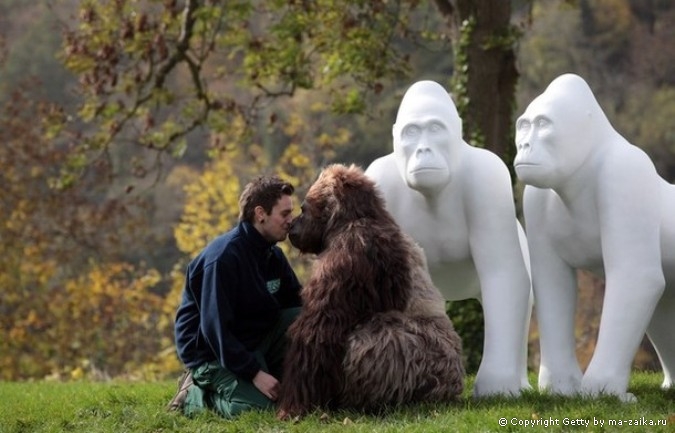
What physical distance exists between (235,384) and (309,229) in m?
0.99

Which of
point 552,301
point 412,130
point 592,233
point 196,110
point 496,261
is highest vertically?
point 196,110

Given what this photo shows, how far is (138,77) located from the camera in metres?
12.5

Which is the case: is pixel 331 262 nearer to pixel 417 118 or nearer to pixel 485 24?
pixel 417 118

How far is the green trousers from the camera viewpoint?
6543 millimetres

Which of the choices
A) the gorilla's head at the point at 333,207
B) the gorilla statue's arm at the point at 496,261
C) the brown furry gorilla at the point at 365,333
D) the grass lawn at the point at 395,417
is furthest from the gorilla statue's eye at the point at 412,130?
the grass lawn at the point at 395,417

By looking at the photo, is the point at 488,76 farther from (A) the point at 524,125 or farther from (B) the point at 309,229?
(B) the point at 309,229

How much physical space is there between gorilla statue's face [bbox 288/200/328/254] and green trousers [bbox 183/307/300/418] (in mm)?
505

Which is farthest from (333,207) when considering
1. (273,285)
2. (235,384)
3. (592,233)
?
(592,233)

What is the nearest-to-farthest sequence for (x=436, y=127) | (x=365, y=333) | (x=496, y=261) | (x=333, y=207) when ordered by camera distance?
(x=365, y=333) < (x=333, y=207) < (x=436, y=127) < (x=496, y=261)

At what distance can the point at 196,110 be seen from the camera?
13.6 meters

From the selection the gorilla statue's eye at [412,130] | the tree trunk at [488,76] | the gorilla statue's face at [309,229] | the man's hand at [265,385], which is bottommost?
the man's hand at [265,385]

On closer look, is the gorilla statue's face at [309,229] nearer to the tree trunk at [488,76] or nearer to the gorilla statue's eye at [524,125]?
the gorilla statue's eye at [524,125]

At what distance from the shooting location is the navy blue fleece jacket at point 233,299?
253 inches

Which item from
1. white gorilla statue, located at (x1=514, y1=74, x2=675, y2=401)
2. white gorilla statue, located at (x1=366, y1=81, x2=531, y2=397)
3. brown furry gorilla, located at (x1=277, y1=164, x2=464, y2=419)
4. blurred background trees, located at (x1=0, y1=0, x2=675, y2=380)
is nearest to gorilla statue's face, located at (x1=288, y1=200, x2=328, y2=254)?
brown furry gorilla, located at (x1=277, y1=164, x2=464, y2=419)
